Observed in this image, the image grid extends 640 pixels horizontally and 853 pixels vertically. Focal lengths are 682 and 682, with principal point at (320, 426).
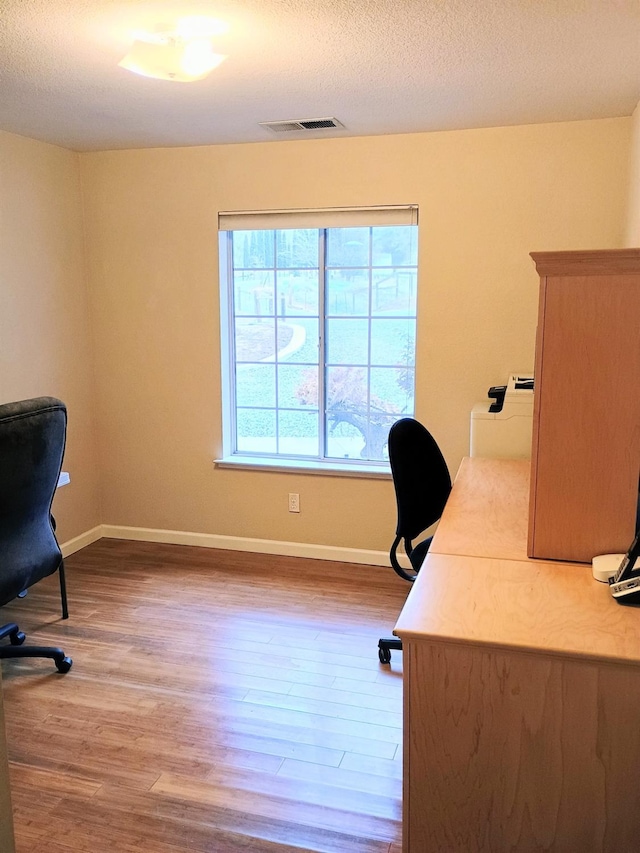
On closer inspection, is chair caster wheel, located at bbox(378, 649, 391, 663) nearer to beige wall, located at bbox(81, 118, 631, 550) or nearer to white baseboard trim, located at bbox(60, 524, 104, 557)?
beige wall, located at bbox(81, 118, 631, 550)

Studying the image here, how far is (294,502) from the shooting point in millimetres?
4098

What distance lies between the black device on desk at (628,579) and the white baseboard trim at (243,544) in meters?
2.31

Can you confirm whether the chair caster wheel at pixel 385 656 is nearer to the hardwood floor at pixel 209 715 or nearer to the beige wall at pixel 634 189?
the hardwood floor at pixel 209 715

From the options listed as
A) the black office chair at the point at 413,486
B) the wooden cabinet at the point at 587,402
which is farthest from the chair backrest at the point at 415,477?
the wooden cabinet at the point at 587,402

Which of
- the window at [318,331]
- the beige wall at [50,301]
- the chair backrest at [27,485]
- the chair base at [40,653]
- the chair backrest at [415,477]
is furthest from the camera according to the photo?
the window at [318,331]

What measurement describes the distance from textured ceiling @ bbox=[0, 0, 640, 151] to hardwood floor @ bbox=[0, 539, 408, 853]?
2385 mm

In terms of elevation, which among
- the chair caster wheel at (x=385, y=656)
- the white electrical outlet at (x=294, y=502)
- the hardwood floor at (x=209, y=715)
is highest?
the white electrical outlet at (x=294, y=502)

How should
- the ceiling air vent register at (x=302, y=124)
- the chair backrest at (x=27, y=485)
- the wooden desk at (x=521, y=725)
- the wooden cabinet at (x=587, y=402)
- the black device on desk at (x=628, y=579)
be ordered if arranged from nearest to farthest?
the wooden desk at (x=521, y=725), the black device on desk at (x=628, y=579), the wooden cabinet at (x=587, y=402), the chair backrest at (x=27, y=485), the ceiling air vent register at (x=302, y=124)

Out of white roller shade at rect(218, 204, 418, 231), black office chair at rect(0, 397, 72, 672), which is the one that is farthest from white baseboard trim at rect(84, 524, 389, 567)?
white roller shade at rect(218, 204, 418, 231)

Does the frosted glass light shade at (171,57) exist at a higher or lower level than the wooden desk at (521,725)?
higher

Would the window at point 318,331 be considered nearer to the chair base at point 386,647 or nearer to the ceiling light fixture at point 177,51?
the chair base at point 386,647

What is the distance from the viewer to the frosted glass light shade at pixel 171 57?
2264 millimetres

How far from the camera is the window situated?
385cm

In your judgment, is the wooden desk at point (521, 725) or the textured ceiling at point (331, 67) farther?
the textured ceiling at point (331, 67)
